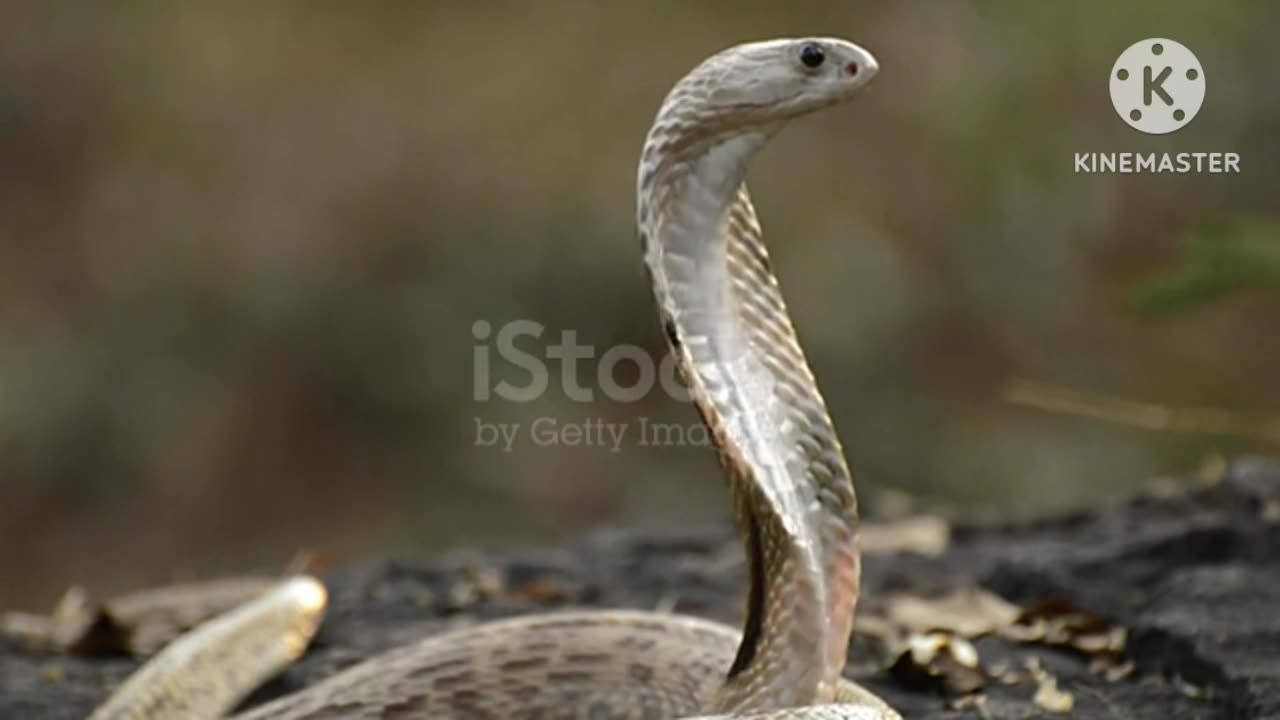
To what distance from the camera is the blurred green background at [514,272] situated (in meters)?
6.32

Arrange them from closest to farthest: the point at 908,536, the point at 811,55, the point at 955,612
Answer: the point at 811,55
the point at 955,612
the point at 908,536

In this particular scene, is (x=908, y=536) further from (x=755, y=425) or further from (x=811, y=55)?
(x=811, y=55)

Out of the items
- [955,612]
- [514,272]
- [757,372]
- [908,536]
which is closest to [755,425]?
[757,372]

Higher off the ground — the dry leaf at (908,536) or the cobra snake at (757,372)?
the cobra snake at (757,372)

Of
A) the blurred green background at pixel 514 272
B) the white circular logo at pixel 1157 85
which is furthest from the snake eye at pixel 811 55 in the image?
the blurred green background at pixel 514 272

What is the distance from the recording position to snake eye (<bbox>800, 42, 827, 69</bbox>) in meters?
1.98

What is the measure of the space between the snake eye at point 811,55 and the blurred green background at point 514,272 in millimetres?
4101

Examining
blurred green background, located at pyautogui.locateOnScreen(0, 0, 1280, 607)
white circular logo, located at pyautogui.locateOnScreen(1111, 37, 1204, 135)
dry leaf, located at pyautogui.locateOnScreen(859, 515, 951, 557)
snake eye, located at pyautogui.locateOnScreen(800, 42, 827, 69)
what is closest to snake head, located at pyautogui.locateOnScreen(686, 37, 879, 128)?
snake eye, located at pyautogui.locateOnScreen(800, 42, 827, 69)

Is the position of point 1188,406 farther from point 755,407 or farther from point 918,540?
point 755,407

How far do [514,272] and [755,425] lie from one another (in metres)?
4.43

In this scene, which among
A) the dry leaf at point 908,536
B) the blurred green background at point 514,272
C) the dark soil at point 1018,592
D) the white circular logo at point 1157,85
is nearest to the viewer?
the dark soil at point 1018,592

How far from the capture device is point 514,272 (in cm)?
645

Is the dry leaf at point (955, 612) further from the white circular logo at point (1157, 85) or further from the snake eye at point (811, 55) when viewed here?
the white circular logo at point (1157, 85)

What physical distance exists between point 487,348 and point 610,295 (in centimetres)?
46
